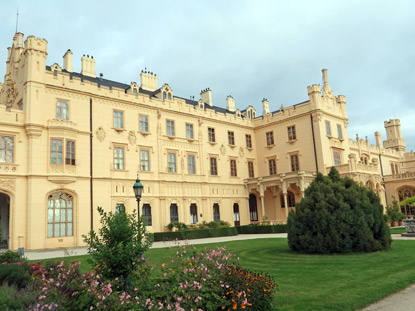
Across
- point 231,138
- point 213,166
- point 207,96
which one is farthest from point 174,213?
point 207,96

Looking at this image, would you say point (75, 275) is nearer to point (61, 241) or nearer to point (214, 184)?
point (61, 241)

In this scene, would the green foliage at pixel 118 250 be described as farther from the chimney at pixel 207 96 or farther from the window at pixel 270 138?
the chimney at pixel 207 96

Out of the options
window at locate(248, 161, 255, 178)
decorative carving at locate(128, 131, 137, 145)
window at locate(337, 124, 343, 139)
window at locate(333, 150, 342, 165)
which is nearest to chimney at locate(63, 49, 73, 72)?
decorative carving at locate(128, 131, 137, 145)

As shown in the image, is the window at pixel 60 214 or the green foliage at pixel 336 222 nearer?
the green foliage at pixel 336 222

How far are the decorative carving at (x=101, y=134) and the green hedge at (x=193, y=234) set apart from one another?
332 inches

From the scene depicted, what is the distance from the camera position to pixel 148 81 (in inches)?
1457

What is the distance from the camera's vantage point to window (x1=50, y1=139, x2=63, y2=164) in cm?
2359

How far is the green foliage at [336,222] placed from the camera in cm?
1372

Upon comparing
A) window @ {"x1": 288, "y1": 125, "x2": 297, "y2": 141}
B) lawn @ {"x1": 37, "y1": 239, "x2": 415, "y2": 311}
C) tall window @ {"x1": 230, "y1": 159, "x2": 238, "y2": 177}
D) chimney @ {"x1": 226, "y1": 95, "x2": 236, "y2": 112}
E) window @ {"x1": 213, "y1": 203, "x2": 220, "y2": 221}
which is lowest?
lawn @ {"x1": 37, "y1": 239, "x2": 415, "y2": 311}

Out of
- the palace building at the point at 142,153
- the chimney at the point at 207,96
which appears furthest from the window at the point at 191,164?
the chimney at the point at 207,96

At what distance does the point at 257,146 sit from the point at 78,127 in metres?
20.3

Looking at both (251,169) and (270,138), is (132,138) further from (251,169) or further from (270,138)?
(270,138)

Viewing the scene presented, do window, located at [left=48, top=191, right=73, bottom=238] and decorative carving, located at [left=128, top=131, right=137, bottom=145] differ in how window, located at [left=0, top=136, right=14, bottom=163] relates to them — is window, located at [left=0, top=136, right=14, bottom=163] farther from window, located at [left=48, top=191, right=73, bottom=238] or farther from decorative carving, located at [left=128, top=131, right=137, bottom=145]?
decorative carving, located at [left=128, top=131, right=137, bottom=145]

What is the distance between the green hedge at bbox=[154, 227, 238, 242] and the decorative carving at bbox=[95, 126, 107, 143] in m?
8.43
